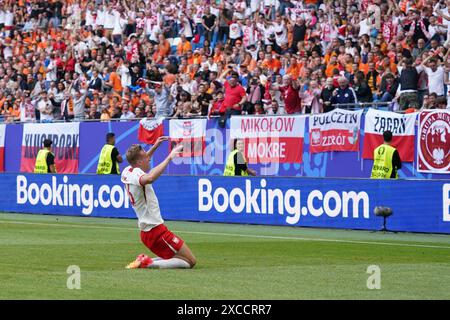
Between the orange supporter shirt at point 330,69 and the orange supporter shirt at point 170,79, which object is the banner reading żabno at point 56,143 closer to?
the orange supporter shirt at point 170,79

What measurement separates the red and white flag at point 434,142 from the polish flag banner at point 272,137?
3.63 meters

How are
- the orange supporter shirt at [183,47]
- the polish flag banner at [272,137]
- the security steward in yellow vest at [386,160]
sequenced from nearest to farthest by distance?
the security steward in yellow vest at [386,160]
the polish flag banner at [272,137]
the orange supporter shirt at [183,47]

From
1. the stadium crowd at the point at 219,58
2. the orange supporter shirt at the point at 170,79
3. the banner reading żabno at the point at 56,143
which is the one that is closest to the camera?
the stadium crowd at the point at 219,58

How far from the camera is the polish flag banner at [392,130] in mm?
25609

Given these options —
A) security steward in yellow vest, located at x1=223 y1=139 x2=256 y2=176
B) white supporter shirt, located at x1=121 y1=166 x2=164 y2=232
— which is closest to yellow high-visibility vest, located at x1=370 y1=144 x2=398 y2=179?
security steward in yellow vest, located at x1=223 y1=139 x2=256 y2=176

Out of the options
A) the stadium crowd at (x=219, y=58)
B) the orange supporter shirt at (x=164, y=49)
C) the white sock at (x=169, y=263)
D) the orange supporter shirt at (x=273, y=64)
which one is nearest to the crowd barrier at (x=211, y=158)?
the stadium crowd at (x=219, y=58)

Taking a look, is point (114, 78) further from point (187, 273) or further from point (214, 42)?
point (187, 273)

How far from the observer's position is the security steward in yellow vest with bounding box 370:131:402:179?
24047mm

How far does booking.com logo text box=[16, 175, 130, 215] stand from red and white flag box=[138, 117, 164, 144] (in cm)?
298

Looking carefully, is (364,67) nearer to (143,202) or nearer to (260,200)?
(260,200)

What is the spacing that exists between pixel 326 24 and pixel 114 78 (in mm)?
8500

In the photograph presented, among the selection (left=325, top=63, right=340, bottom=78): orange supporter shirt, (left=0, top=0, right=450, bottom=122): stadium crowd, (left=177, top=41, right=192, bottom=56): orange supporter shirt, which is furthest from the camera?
(left=177, top=41, right=192, bottom=56): orange supporter shirt

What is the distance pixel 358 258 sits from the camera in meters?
17.5

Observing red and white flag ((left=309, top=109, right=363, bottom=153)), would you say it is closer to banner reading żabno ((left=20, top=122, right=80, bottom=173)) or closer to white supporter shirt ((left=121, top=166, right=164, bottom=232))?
banner reading żabno ((left=20, top=122, right=80, bottom=173))
